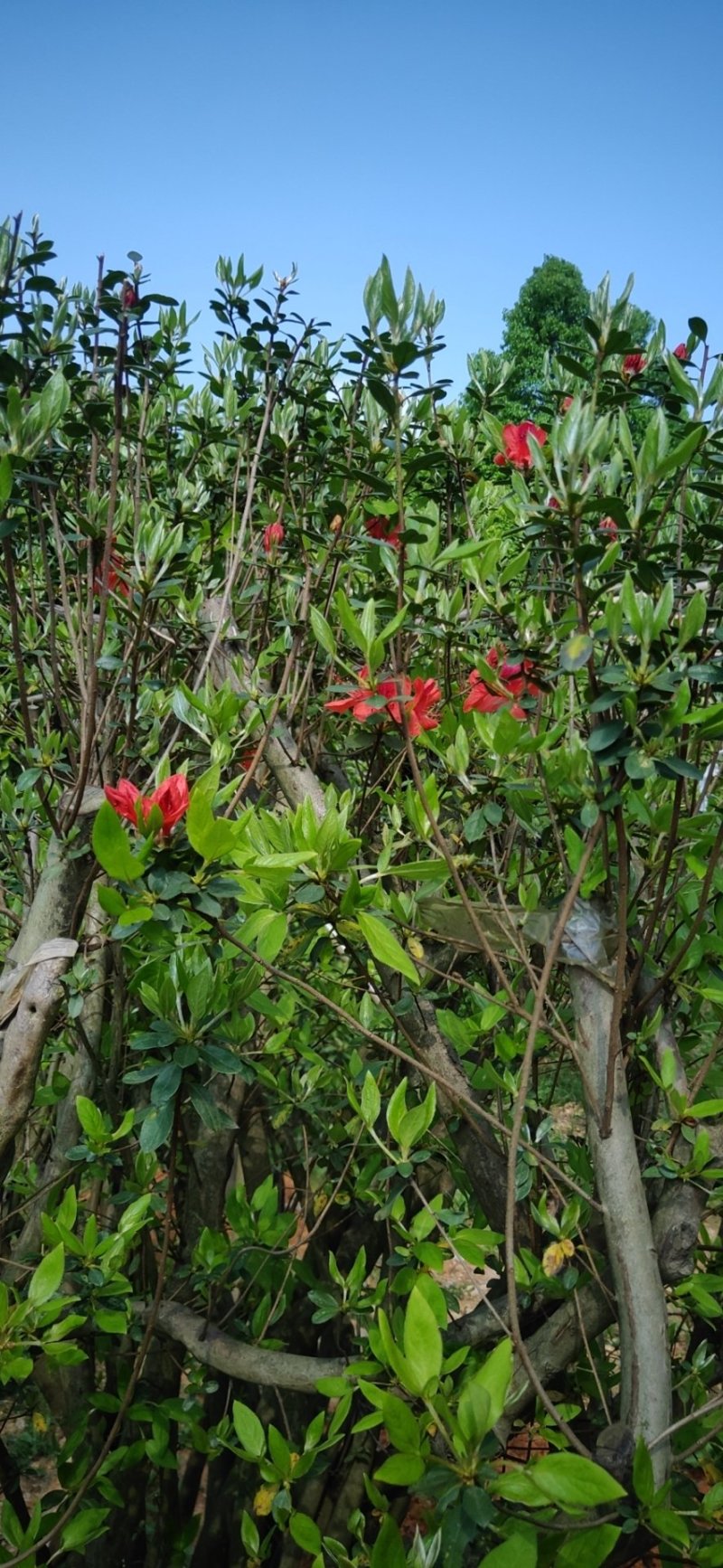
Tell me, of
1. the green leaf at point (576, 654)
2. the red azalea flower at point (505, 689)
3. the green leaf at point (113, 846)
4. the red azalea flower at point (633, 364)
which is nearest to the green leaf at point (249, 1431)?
the green leaf at point (113, 846)

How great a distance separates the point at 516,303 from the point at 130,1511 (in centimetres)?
2969

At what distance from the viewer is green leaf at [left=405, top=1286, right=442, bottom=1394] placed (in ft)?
3.53

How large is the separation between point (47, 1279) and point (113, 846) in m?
0.68

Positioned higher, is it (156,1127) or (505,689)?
(505,689)

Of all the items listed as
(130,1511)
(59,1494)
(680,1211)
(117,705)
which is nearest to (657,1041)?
(680,1211)

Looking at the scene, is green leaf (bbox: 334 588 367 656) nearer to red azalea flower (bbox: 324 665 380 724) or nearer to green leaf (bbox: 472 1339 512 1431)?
red azalea flower (bbox: 324 665 380 724)

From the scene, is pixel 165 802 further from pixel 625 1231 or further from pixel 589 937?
pixel 625 1231

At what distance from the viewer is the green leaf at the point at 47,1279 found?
1452 millimetres

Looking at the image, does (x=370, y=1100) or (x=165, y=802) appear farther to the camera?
(x=370, y=1100)

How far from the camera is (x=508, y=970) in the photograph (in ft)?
6.84

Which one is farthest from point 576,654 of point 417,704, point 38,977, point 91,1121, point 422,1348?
point 91,1121

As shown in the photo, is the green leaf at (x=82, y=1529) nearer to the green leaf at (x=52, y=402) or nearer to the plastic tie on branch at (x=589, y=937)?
the plastic tie on branch at (x=589, y=937)

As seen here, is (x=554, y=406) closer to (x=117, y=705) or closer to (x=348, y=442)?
(x=348, y=442)

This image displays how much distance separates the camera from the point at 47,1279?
1461 millimetres
